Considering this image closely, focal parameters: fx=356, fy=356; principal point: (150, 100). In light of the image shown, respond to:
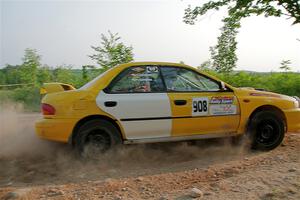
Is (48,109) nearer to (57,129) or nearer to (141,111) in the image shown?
(57,129)

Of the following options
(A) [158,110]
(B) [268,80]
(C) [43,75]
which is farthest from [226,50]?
(A) [158,110]

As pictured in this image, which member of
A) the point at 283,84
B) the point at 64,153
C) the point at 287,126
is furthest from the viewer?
the point at 283,84

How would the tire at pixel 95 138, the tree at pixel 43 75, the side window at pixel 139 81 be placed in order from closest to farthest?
the tire at pixel 95 138 → the side window at pixel 139 81 → the tree at pixel 43 75

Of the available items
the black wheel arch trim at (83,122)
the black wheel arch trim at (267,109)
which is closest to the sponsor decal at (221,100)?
the black wheel arch trim at (267,109)

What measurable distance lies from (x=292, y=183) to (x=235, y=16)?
8952 mm

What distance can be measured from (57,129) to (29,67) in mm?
13787

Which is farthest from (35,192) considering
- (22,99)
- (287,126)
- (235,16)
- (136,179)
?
(22,99)

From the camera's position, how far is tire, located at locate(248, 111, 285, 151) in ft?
20.9

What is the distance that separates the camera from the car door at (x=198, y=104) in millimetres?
5992

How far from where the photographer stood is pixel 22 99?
54.0ft

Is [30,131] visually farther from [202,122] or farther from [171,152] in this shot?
[202,122]

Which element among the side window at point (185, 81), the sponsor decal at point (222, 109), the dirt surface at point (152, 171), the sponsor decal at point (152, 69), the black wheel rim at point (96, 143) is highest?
the sponsor decal at point (152, 69)

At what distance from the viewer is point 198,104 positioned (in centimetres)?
607

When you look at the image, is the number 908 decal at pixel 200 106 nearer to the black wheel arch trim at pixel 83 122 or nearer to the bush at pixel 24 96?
the black wheel arch trim at pixel 83 122
